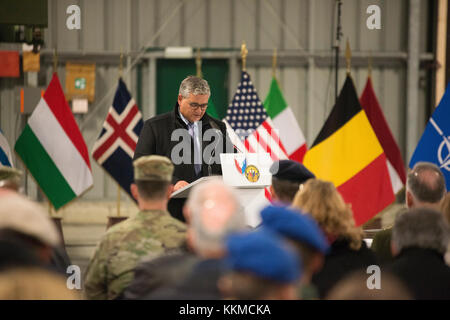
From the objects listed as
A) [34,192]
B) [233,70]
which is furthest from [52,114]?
[233,70]

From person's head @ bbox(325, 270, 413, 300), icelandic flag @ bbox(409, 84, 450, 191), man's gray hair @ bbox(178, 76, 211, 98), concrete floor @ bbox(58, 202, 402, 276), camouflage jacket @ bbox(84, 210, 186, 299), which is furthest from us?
concrete floor @ bbox(58, 202, 402, 276)

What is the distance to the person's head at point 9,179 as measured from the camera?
11.0 feet

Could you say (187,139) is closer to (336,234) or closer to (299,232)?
(336,234)

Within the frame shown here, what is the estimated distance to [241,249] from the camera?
1.53m

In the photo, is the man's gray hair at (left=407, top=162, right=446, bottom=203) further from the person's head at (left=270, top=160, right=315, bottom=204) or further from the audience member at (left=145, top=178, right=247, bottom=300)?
the audience member at (left=145, top=178, right=247, bottom=300)

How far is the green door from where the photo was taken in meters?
9.73

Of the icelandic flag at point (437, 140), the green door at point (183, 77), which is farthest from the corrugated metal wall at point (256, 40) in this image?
the icelandic flag at point (437, 140)

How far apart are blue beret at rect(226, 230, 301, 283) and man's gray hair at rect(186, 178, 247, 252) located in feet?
0.86

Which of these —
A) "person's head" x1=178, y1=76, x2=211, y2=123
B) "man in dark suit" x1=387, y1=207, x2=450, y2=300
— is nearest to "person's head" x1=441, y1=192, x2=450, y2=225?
"man in dark suit" x1=387, y1=207, x2=450, y2=300

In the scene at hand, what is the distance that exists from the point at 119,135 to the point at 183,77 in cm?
194

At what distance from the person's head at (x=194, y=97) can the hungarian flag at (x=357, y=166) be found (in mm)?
3105

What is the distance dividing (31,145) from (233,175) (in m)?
4.34

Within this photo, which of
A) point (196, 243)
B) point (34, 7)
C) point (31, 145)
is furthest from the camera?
point (31, 145)
